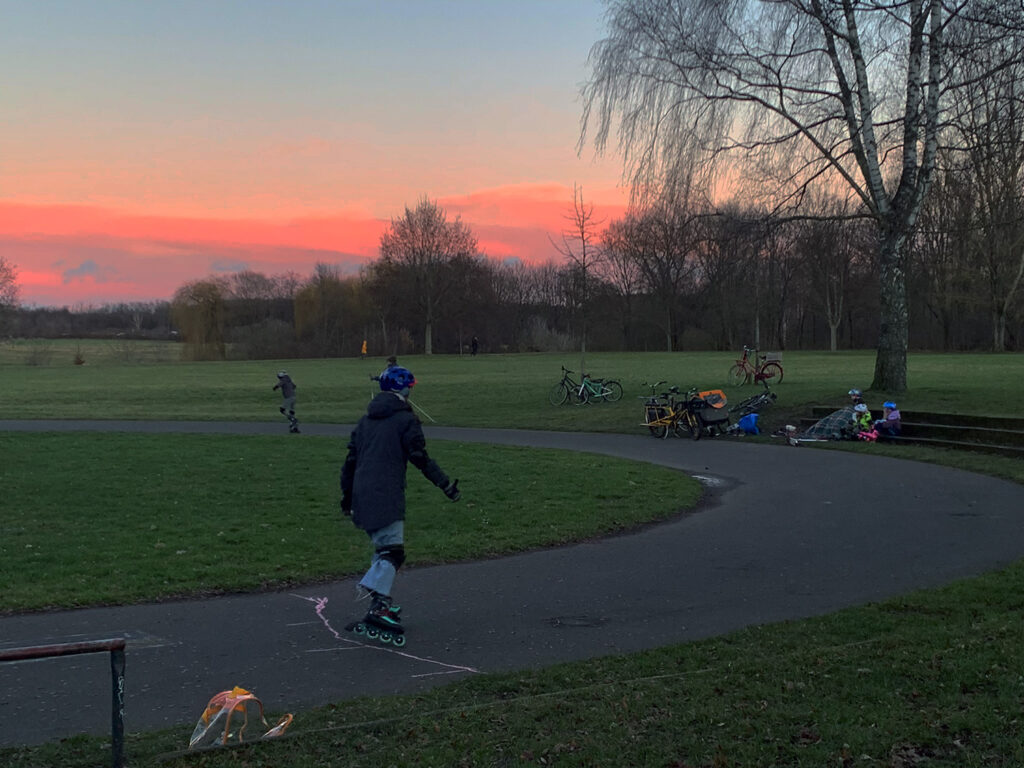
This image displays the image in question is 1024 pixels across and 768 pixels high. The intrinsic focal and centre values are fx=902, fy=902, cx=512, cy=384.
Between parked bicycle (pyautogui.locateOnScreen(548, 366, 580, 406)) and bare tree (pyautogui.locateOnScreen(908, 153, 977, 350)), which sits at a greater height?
bare tree (pyautogui.locateOnScreen(908, 153, 977, 350))

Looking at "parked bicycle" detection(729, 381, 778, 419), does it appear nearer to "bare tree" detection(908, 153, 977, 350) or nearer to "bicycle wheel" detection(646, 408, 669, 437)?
"bicycle wheel" detection(646, 408, 669, 437)

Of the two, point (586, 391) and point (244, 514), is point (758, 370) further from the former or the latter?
point (244, 514)

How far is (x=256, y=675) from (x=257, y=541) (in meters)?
4.35

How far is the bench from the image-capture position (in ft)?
57.5

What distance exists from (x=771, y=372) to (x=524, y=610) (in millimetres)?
24806

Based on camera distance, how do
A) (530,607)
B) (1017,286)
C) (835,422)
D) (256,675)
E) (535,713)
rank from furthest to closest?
1. (1017,286)
2. (835,422)
3. (530,607)
4. (256,675)
5. (535,713)

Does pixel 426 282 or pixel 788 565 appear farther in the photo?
pixel 426 282

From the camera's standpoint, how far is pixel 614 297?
3433 inches

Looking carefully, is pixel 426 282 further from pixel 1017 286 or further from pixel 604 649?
pixel 604 649

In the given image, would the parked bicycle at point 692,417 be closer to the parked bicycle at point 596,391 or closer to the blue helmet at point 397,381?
the parked bicycle at point 596,391

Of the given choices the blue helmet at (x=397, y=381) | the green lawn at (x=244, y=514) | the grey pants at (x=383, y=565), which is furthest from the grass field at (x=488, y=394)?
the grey pants at (x=383, y=565)

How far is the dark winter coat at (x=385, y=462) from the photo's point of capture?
6.42 m

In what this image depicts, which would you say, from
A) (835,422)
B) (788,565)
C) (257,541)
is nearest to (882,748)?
(788,565)

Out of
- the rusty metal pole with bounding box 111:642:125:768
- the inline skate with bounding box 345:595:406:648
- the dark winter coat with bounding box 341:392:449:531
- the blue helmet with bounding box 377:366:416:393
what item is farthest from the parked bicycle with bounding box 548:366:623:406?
the rusty metal pole with bounding box 111:642:125:768
